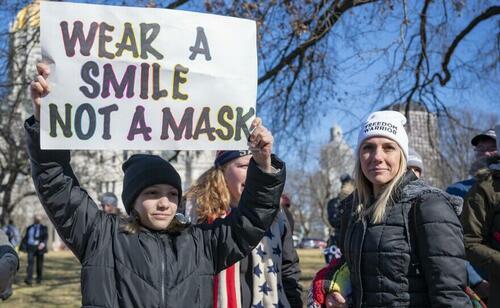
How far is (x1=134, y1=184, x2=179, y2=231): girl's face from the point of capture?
260 cm

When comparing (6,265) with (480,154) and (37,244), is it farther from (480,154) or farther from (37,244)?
(37,244)

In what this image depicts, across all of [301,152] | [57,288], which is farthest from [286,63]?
[57,288]

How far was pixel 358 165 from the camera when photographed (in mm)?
2869

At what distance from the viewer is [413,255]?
2518mm

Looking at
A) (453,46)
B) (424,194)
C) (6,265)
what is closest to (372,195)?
(424,194)

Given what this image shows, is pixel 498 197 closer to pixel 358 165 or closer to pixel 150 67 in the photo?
pixel 358 165

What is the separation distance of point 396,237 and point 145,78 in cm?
129

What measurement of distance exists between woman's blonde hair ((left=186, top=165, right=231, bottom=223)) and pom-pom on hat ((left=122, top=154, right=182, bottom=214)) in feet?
1.63

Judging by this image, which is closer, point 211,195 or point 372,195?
point 372,195

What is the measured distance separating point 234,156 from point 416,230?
1199mm

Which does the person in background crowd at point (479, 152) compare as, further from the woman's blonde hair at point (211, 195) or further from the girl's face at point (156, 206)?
the girl's face at point (156, 206)

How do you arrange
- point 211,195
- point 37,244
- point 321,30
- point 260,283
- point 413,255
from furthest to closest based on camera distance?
1. point 37,244
2. point 321,30
3. point 211,195
4. point 260,283
5. point 413,255

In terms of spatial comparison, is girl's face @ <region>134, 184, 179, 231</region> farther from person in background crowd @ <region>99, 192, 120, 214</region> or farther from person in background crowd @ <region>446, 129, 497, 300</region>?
person in background crowd @ <region>99, 192, 120, 214</region>

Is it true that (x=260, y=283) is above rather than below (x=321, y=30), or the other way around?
below
